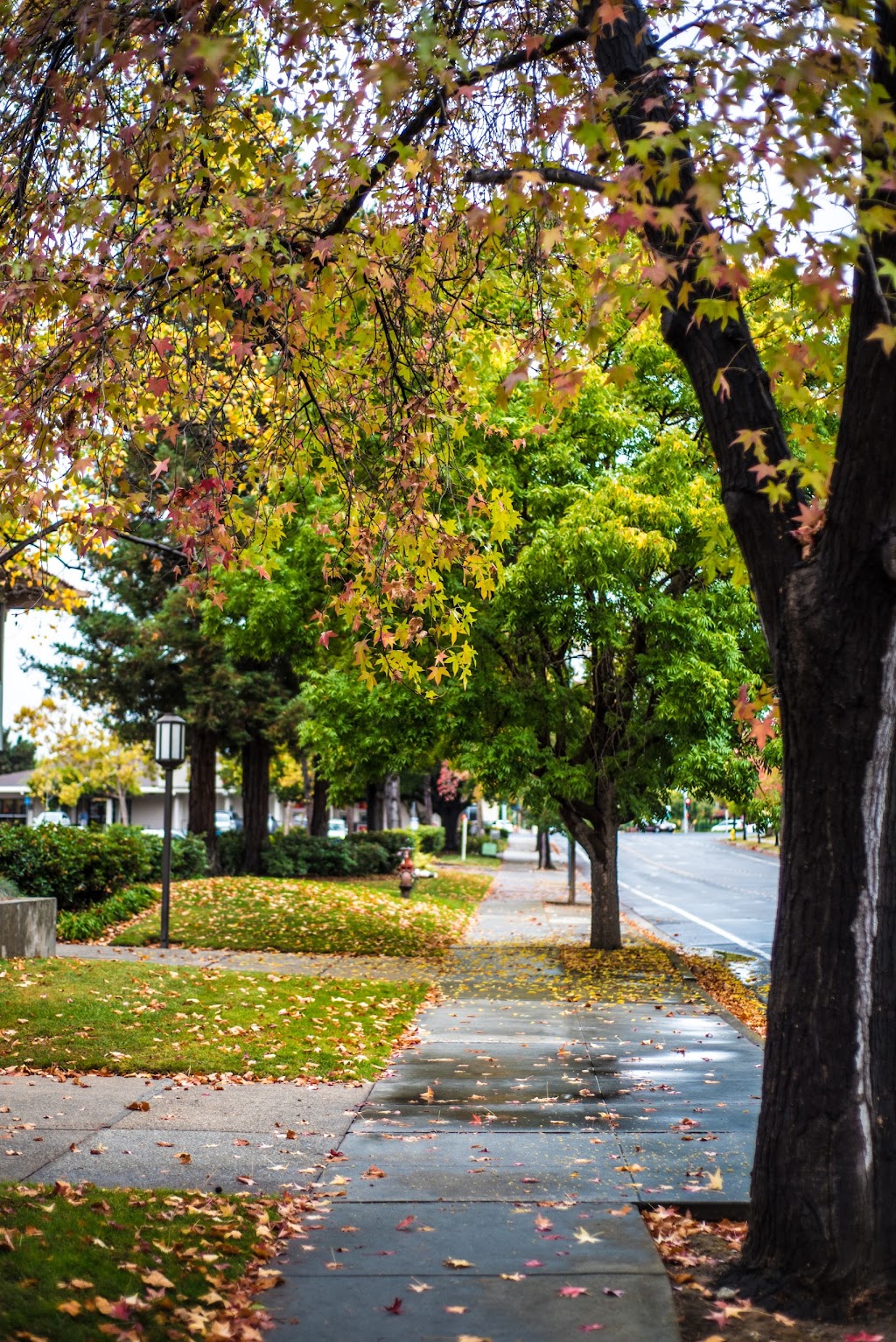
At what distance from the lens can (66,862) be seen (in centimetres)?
1847

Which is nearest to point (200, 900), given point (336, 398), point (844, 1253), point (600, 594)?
point (600, 594)

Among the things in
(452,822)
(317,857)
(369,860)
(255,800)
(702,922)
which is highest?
(255,800)

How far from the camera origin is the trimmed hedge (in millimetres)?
32375

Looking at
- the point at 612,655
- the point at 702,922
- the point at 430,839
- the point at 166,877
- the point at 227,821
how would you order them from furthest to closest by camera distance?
the point at 227,821 < the point at 430,839 < the point at 702,922 < the point at 166,877 < the point at 612,655

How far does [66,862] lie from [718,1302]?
14943 mm

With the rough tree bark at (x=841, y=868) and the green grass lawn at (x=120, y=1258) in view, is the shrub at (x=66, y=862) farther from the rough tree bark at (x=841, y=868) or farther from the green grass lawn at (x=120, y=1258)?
the rough tree bark at (x=841, y=868)

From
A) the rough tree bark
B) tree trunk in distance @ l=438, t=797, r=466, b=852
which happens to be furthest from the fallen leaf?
tree trunk in distance @ l=438, t=797, r=466, b=852

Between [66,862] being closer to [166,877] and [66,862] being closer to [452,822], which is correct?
[166,877]

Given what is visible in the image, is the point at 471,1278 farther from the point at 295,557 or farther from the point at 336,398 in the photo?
the point at 295,557

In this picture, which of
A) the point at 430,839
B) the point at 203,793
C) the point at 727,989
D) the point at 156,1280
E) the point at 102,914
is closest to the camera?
the point at 156,1280

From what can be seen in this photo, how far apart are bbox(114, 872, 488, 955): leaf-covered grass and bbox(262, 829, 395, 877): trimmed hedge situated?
6347 millimetres

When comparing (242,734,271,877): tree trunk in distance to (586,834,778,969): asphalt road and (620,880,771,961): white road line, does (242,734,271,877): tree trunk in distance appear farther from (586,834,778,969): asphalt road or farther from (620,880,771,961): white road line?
(620,880,771,961): white road line

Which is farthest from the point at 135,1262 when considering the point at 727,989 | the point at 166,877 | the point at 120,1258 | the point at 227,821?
the point at 227,821

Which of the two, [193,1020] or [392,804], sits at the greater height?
[392,804]
